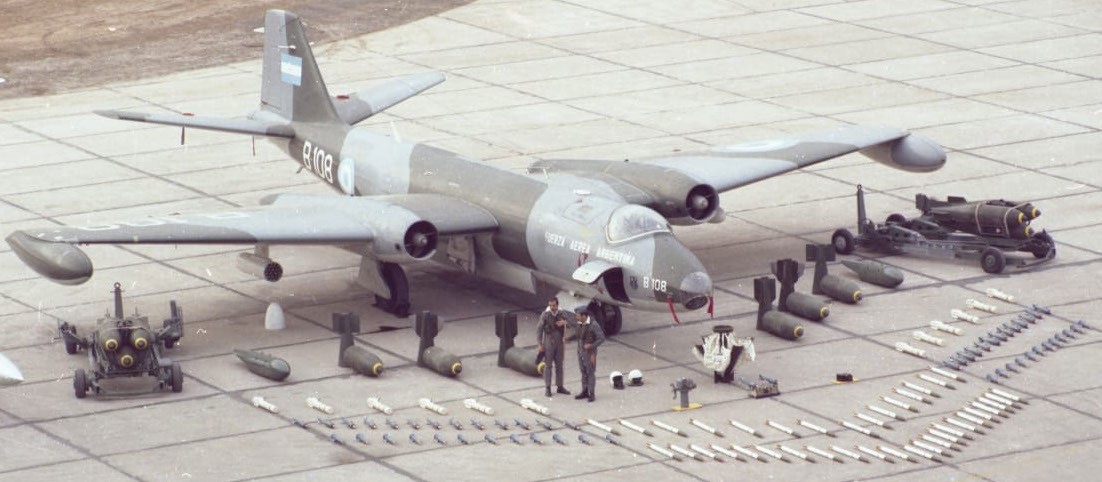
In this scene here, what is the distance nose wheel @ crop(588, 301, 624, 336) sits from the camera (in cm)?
2919

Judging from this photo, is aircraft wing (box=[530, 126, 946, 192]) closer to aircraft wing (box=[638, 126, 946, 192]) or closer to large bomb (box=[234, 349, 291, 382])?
aircraft wing (box=[638, 126, 946, 192])

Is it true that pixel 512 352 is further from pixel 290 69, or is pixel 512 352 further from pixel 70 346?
pixel 290 69

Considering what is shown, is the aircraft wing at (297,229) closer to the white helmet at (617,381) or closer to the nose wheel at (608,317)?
the nose wheel at (608,317)

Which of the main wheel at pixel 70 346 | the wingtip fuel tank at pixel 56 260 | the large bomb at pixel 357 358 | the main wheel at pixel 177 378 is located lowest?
the main wheel at pixel 70 346

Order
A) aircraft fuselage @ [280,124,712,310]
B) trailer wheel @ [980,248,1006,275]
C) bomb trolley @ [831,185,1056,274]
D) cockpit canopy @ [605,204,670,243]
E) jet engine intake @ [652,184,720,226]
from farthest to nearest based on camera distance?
bomb trolley @ [831,185,1056,274] → trailer wheel @ [980,248,1006,275] → jet engine intake @ [652,184,720,226] → cockpit canopy @ [605,204,670,243] → aircraft fuselage @ [280,124,712,310]

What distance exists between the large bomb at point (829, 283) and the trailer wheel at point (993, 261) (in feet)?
7.49

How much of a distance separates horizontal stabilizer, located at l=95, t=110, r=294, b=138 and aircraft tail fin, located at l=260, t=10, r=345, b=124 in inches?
12.7

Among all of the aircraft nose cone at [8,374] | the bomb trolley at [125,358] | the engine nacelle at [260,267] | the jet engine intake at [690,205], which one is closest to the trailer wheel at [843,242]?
the jet engine intake at [690,205]

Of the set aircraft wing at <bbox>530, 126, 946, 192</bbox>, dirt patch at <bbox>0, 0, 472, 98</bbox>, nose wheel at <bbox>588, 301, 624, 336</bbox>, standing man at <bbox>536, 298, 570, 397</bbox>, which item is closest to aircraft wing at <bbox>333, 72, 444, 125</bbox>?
aircraft wing at <bbox>530, 126, 946, 192</bbox>

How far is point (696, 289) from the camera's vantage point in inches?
1071

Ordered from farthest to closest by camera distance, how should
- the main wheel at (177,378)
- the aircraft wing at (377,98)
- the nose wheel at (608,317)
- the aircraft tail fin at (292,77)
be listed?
the aircraft wing at (377,98) → the aircraft tail fin at (292,77) → the nose wheel at (608,317) → the main wheel at (177,378)

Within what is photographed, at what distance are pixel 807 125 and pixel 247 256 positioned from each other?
1457cm

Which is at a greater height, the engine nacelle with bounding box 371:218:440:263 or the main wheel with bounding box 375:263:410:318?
the engine nacelle with bounding box 371:218:440:263

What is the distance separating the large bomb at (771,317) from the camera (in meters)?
29.0
